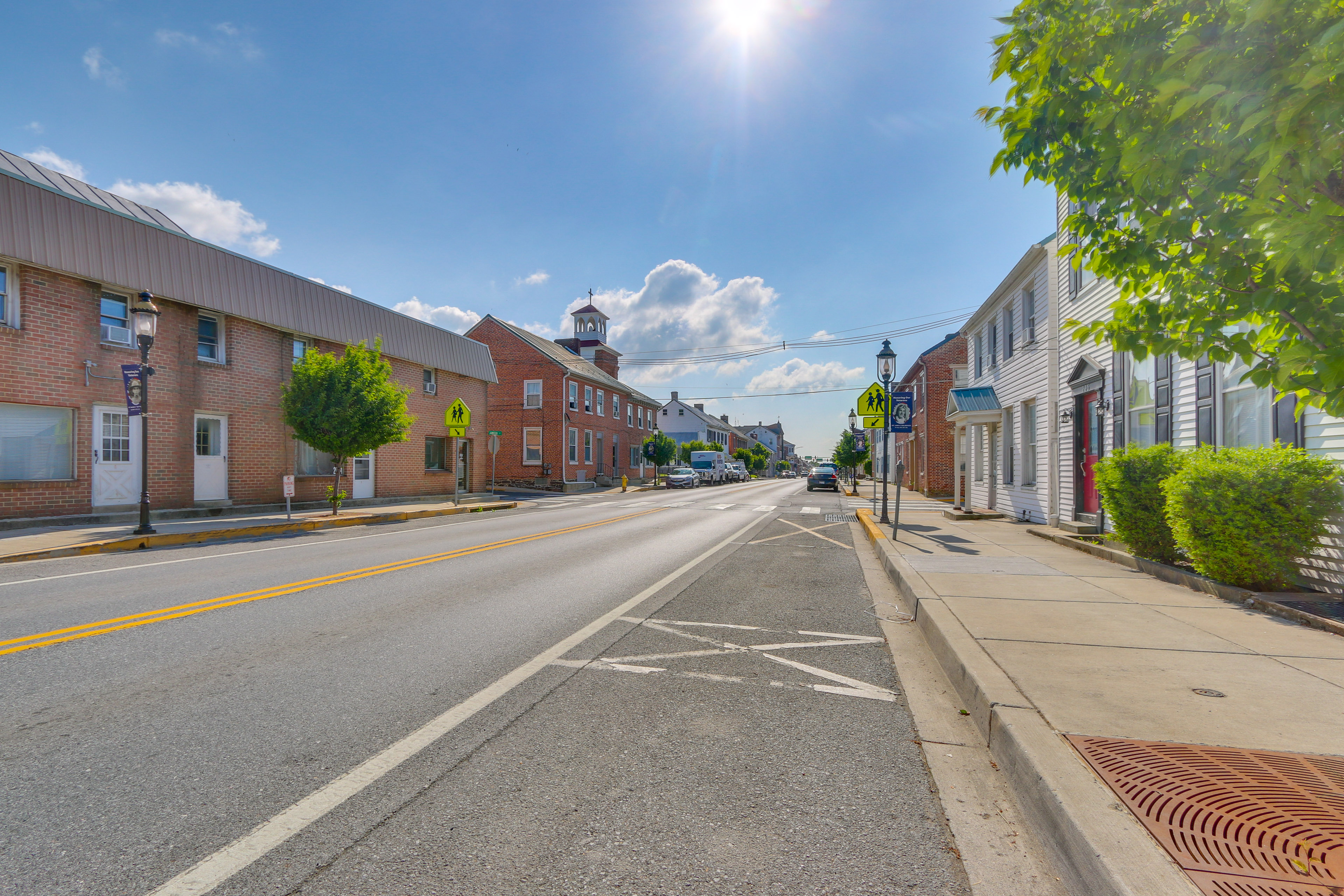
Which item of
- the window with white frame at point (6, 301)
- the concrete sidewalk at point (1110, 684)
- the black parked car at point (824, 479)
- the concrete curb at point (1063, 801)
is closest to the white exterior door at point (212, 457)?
the window with white frame at point (6, 301)

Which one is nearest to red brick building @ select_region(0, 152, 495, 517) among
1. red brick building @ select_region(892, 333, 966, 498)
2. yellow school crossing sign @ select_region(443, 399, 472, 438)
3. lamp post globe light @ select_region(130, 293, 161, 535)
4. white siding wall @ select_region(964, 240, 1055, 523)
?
yellow school crossing sign @ select_region(443, 399, 472, 438)

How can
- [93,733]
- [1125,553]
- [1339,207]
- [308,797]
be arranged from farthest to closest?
[1125,553] < [93,733] < [308,797] < [1339,207]

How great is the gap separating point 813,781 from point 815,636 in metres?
2.74

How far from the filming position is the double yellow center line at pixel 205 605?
5.27 m

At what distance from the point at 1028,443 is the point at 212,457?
20948 millimetres

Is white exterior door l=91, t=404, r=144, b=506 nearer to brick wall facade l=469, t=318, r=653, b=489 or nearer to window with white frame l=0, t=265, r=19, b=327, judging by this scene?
window with white frame l=0, t=265, r=19, b=327

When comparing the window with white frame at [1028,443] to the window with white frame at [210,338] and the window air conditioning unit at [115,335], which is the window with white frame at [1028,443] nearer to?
the window with white frame at [210,338]

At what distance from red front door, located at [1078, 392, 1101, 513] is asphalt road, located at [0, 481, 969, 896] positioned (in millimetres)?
7865

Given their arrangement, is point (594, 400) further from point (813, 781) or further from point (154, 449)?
point (813, 781)

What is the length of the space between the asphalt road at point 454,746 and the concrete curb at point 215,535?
392cm

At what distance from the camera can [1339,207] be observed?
7.91 ft

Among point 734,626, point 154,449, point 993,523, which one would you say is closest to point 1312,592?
point 734,626

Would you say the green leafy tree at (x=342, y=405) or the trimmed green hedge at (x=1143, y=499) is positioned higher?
the green leafy tree at (x=342, y=405)

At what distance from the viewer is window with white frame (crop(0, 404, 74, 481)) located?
44.9ft
